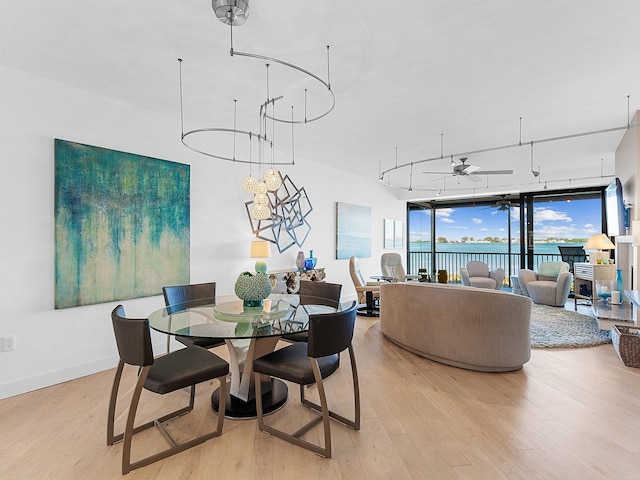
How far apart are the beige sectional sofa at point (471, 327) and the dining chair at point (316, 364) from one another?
1481mm

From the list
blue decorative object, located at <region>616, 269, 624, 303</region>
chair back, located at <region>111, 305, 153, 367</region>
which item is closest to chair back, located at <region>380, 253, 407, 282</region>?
blue decorative object, located at <region>616, 269, 624, 303</region>

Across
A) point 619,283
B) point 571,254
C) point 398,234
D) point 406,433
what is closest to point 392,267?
point 398,234

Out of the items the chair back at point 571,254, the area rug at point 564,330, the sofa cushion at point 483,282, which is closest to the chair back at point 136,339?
the area rug at point 564,330

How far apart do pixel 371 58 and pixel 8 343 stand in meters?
3.76

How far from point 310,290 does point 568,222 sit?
287 inches

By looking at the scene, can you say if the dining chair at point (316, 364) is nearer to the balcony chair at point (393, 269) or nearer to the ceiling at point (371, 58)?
the ceiling at point (371, 58)

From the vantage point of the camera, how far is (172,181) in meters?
3.75

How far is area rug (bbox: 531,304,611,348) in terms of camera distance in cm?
391

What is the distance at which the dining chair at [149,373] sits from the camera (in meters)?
1.78

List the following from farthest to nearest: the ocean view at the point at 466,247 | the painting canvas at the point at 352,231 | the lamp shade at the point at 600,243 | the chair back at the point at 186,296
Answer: the ocean view at the point at 466,247 < the painting canvas at the point at 352,231 < the lamp shade at the point at 600,243 < the chair back at the point at 186,296

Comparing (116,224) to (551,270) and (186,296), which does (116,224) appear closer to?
(186,296)

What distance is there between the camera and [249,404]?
8.15 ft

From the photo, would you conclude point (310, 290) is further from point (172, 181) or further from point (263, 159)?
point (263, 159)

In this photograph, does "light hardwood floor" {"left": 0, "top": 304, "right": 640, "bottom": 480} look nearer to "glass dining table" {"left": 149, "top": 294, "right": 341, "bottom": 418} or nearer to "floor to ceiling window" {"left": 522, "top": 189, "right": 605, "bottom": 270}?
"glass dining table" {"left": 149, "top": 294, "right": 341, "bottom": 418}
